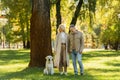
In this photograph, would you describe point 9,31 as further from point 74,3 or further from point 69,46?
point 69,46

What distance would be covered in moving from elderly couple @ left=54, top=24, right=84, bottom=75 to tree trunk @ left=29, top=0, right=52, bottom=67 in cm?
337

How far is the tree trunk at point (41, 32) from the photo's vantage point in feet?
72.0

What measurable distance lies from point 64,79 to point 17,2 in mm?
35260

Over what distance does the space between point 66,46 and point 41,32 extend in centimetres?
383

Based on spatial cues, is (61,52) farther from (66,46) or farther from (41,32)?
(41,32)

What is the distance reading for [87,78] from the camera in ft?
56.7

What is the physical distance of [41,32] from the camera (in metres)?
22.0

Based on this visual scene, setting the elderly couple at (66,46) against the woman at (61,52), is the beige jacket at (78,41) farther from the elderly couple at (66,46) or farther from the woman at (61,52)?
the woman at (61,52)

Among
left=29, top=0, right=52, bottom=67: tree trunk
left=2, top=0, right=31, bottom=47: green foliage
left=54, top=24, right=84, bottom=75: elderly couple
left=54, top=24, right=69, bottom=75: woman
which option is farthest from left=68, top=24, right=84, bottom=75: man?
left=2, top=0, right=31, bottom=47: green foliage

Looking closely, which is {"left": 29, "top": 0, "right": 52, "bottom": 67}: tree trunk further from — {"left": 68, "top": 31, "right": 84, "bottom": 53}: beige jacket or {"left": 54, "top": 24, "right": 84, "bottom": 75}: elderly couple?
{"left": 68, "top": 31, "right": 84, "bottom": 53}: beige jacket

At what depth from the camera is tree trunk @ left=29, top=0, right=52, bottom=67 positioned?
72.0 feet

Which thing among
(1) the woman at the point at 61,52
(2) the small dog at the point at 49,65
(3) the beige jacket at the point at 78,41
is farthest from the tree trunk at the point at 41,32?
(3) the beige jacket at the point at 78,41

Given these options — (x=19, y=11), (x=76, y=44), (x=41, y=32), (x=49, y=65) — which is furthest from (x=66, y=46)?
(x=19, y=11)

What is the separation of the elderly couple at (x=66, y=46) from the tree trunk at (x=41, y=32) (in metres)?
3.37
